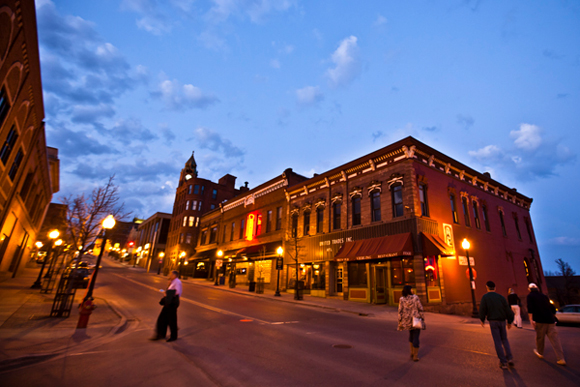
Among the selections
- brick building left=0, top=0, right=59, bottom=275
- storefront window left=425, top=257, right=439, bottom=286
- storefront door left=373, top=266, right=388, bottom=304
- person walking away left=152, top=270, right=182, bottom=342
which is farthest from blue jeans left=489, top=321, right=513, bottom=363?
brick building left=0, top=0, right=59, bottom=275

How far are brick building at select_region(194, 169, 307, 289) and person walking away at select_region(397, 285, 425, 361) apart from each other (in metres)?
22.3

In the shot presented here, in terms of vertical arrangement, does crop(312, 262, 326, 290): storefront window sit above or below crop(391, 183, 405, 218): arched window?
below

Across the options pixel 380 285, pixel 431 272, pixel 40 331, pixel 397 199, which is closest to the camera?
pixel 40 331

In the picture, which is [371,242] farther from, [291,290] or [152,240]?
[152,240]

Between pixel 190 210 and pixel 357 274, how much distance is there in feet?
141

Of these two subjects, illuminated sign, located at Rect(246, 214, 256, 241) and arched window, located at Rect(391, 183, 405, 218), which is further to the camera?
illuminated sign, located at Rect(246, 214, 256, 241)

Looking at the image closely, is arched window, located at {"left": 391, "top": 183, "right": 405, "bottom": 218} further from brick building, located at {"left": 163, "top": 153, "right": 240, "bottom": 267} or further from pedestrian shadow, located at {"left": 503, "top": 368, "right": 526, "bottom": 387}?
brick building, located at {"left": 163, "top": 153, "right": 240, "bottom": 267}

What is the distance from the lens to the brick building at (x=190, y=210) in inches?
2125

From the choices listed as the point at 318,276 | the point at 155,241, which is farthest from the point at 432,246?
the point at 155,241

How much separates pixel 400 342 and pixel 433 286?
1071 centimetres

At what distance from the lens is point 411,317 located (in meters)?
6.78

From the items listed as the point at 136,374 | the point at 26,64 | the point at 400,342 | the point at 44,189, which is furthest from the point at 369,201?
the point at 44,189

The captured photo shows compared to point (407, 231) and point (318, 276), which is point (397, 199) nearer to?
point (407, 231)

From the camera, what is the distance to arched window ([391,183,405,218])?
Answer: 19703mm
